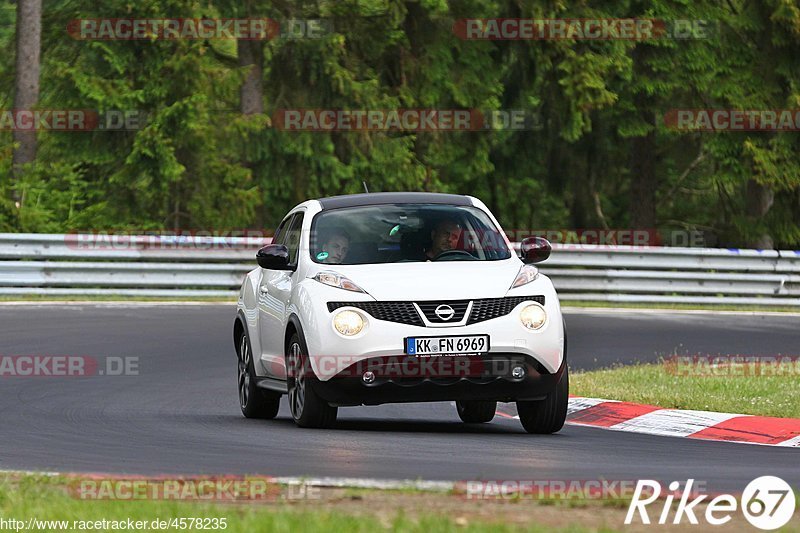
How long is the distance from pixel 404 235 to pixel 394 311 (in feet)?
4.09

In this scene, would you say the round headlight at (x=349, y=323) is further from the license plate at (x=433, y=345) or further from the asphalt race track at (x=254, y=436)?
the asphalt race track at (x=254, y=436)

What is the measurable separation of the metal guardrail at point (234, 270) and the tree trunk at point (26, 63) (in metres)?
6.86

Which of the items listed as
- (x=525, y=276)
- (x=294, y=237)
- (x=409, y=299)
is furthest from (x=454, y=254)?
(x=294, y=237)

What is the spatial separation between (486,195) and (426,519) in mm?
35711

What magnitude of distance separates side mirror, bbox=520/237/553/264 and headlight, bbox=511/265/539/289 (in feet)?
0.66

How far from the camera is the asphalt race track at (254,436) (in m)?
9.54

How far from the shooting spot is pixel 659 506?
773 cm

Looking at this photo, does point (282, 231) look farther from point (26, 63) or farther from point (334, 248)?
point (26, 63)

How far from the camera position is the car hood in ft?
37.4

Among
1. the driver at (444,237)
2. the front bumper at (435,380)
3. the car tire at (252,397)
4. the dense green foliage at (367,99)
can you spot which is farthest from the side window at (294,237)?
the dense green foliage at (367,99)

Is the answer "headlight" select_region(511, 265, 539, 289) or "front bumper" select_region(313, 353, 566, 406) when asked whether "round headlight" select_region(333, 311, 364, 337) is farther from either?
"headlight" select_region(511, 265, 539, 289)

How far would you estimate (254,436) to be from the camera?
37.9 feet

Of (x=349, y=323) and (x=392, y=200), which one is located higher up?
(x=392, y=200)

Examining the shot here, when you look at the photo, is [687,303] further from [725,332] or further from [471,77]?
[471,77]
